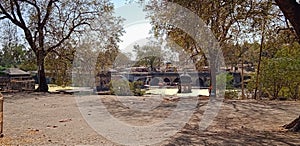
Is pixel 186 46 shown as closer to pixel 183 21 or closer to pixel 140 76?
pixel 183 21

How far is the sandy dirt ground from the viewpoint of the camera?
4691 mm

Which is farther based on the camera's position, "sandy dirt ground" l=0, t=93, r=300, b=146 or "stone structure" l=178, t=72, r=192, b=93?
"stone structure" l=178, t=72, r=192, b=93

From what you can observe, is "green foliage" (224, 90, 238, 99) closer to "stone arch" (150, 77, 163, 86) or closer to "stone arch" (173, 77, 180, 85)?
"stone arch" (173, 77, 180, 85)

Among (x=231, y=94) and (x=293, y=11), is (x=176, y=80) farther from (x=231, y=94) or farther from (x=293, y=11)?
(x=293, y=11)

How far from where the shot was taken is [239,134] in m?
5.22

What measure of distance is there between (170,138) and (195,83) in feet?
47.4

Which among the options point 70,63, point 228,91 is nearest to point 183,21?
point 228,91

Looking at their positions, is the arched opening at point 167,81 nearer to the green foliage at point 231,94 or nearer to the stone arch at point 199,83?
the stone arch at point 199,83

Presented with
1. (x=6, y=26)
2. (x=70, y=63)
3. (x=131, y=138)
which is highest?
(x=6, y=26)

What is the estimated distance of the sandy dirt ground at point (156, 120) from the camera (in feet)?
15.4

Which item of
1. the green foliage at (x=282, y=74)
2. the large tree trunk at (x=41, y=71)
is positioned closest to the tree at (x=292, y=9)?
the green foliage at (x=282, y=74)

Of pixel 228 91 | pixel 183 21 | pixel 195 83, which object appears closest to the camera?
pixel 183 21

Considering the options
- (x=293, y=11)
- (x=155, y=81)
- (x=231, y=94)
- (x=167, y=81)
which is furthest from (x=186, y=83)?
(x=293, y=11)

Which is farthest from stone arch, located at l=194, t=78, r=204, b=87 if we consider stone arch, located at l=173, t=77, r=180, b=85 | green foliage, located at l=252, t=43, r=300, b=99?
green foliage, located at l=252, t=43, r=300, b=99
